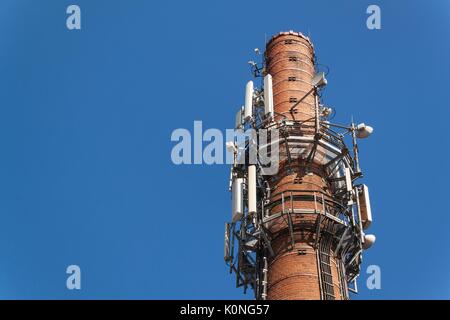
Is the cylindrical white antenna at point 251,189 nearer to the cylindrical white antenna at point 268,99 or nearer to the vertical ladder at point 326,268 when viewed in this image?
the cylindrical white antenna at point 268,99

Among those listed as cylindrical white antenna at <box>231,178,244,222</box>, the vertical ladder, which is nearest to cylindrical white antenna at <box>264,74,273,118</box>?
cylindrical white antenna at <box>231,178,244,222</box>

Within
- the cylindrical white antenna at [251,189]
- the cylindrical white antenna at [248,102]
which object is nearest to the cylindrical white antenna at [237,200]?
the cylindrical white antenna at [251,189]

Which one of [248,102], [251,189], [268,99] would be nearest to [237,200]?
[251,189]

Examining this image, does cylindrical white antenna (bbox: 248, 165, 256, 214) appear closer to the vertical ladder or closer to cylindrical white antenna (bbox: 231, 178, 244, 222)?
cylindrical white antenna (bbox: 231, 178, 244, 222)

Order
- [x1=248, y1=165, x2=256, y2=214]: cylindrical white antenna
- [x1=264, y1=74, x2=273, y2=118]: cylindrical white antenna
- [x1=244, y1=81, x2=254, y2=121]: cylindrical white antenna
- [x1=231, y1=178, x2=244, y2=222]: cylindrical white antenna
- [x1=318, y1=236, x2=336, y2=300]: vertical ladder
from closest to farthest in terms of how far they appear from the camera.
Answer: [x1=318, y1=236, x2=336, y2=300]: vertical ladder → [x1=248, y1=165, x2=256, y2=214]: cylindrical white antenna → [x1=231, y1=178, x2=244, y2=222]: cylindrical white antenna → [x1=264, y1=74, x2=273, y2=118]: cylindrical white antenna → [x1=244, y1=81, x2=254, y2=121]: cylindrical white antenna

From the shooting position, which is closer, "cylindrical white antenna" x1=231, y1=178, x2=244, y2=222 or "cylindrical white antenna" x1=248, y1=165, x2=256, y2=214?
"cylindrical white antenna" x1=248, y1=165, x2=256, y2=214

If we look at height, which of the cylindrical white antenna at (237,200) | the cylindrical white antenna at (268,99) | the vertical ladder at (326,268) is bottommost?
the vertical ladder at (326,268)

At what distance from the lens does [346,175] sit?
38156mm

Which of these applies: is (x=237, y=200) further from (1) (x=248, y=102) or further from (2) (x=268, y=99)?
(1) (x=248, y=102)

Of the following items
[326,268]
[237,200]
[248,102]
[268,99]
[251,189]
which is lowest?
[326,268]

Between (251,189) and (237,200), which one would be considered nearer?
(251,189)
